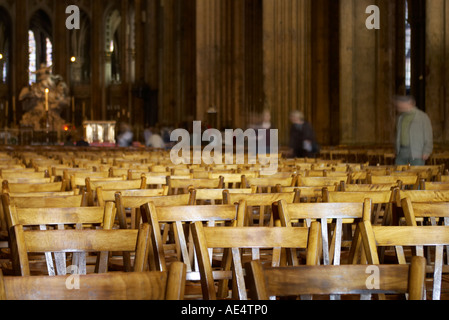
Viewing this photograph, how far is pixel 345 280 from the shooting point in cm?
258

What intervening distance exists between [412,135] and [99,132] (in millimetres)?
30233

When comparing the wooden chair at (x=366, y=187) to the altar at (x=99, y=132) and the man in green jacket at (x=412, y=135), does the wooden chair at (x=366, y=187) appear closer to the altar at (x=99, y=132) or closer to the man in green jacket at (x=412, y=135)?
the man in green jacket at (x=412, y=135)

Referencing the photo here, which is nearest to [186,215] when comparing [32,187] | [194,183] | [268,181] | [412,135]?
[32,187]

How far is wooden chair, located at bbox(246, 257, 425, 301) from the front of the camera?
8.25 ft

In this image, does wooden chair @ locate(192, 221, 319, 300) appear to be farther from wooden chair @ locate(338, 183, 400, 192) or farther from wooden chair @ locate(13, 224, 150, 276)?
wooden chair @ locate(338, 183, 400, 192)

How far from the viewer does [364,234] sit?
10.5 ft

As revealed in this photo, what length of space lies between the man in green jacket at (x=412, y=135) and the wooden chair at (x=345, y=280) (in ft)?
29.8

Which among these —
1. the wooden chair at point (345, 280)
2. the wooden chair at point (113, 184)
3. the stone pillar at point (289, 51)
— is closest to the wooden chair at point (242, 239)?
the wooden chair at point (345, 280)

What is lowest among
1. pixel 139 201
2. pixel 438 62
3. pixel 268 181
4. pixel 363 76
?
pixel 268 181

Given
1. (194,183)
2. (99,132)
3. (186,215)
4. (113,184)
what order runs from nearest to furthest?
(186,215), (113,184), (194,183), (99,132)

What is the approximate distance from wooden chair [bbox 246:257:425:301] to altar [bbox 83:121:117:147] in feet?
124

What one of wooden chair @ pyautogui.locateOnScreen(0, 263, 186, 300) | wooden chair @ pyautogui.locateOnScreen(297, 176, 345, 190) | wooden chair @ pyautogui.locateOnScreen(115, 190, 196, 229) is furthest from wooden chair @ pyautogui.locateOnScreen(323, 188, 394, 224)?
wooden chair @ pyautogui.locateOnScreen(0, 263, 186, 300)

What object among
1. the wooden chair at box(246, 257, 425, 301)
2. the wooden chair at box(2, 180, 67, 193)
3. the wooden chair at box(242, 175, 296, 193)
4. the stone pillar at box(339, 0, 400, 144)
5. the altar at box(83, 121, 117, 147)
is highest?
the stone pillar at box(339, 0, 400, 144)

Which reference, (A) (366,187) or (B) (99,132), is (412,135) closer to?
(A) (366,187)
